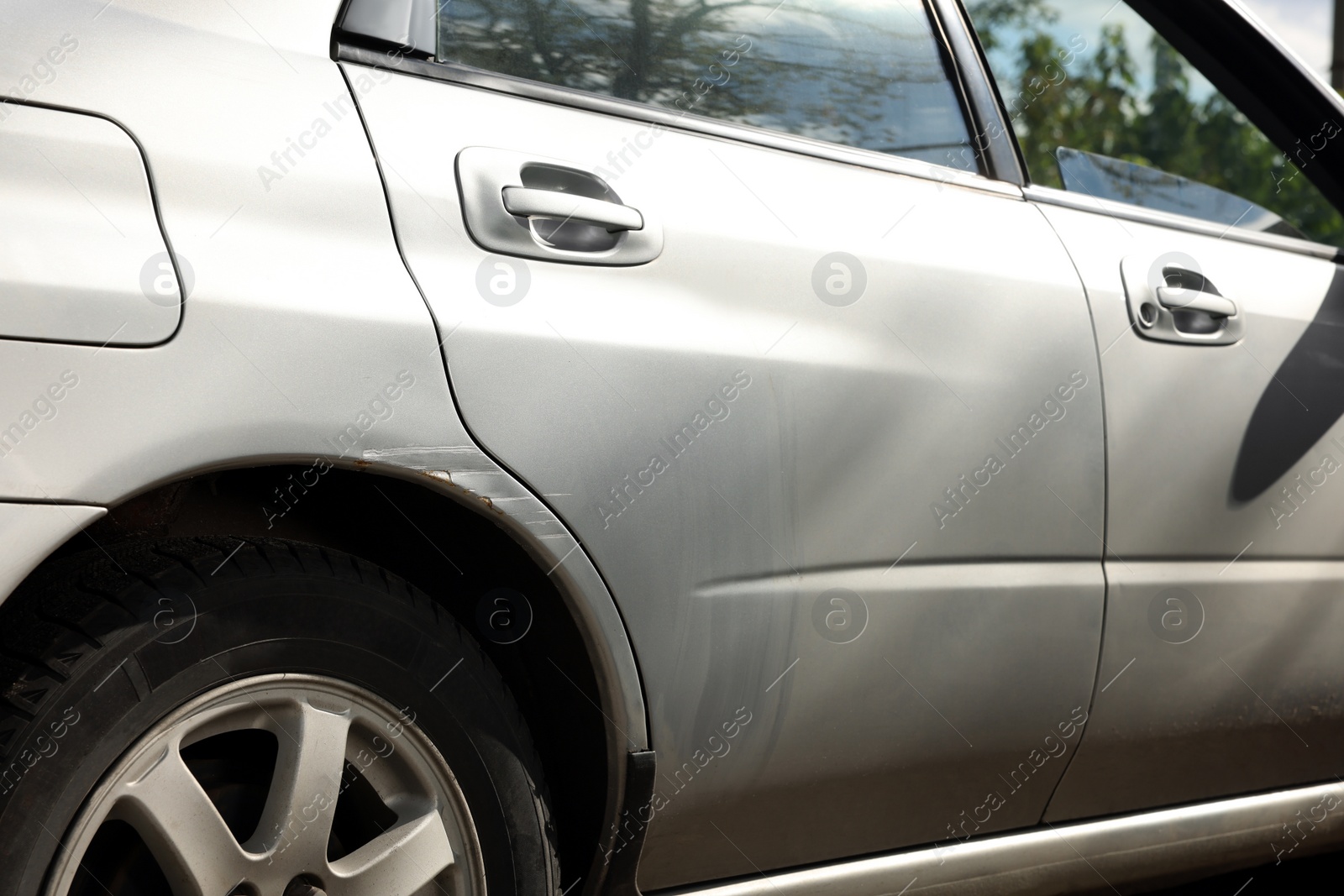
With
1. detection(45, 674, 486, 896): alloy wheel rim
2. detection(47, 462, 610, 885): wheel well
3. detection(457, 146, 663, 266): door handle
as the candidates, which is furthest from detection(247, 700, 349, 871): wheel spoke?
detection(457, 146, 663, 266): door handle

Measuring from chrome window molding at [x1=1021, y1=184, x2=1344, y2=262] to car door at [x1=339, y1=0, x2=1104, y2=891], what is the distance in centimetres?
12

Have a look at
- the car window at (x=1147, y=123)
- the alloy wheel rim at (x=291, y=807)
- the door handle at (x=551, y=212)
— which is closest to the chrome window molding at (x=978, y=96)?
the door handle at (x=551, y=212)

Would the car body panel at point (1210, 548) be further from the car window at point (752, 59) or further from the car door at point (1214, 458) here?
the car window at point (752, 59)

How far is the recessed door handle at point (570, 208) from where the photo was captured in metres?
1.31

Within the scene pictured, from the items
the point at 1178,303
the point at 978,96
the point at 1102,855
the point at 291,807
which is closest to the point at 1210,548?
the point at 1178,303

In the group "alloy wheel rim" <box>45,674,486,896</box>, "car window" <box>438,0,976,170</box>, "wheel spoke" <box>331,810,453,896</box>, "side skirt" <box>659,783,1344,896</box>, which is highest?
"car window" <box>438,0,976,170</box>

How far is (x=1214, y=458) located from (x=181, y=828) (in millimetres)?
1666

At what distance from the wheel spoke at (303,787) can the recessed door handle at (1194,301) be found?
1.49m

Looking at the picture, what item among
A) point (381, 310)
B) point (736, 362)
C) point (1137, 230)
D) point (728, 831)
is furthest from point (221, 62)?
point (1137, 230)

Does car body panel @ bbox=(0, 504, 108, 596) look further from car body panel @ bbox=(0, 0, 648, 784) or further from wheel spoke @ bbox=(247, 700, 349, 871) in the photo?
wheel spoke @ bbox=(247, 700, 349, 871)

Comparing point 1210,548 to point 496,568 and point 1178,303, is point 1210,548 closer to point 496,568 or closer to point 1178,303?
point 1178,303

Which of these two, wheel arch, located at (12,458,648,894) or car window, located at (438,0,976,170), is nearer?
wheel arch, located at (12,458,648,894)

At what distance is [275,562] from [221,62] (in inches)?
20.4

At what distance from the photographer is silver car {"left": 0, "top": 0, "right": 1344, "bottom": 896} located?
42.7 inches
